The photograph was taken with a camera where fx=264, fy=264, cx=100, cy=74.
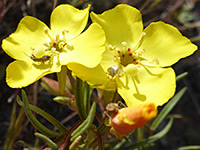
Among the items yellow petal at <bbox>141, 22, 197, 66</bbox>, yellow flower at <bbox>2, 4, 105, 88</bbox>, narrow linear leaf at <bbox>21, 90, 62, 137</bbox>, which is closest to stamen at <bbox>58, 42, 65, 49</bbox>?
yellow flower at <bbox>2, 4, 105, 88</bbox>

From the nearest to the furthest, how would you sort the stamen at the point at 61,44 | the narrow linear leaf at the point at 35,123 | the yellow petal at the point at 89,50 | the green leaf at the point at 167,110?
1. the yellow petal at the point at 89,50
2. the narrow linear leaf at the point at 35,123
3. the stamen at the point at 61,44
4. the green leaf at the point at 167,110

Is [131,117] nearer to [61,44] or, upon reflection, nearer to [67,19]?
[61,44]

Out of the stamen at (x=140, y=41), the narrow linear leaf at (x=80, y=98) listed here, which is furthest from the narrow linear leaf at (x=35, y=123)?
the stamen at (x=140, y=41)

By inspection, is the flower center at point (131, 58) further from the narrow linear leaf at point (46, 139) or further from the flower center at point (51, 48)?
the narrow linear leaf at point (46, 139)

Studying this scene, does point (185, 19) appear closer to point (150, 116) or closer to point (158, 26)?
point (158, 26)

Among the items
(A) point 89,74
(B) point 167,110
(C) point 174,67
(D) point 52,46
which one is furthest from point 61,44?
(C) point 174,67

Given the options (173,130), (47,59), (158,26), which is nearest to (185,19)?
(173,130)
